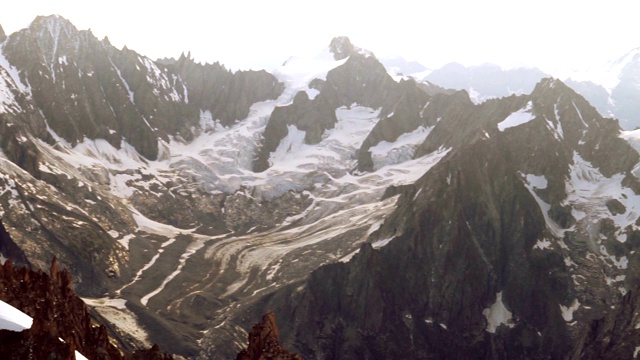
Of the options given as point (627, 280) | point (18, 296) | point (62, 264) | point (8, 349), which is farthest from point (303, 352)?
point (8, 349)

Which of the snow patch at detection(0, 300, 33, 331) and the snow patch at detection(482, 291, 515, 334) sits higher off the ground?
the snow patch at detection(0, 300, 33, 331)

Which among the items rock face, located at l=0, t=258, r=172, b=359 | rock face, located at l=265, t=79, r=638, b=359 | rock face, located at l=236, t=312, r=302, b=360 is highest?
rock face, located at l=0, t=258, r=172, b=359

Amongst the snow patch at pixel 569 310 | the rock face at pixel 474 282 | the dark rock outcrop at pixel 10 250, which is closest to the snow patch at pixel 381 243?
the rock face at pixel 474 282

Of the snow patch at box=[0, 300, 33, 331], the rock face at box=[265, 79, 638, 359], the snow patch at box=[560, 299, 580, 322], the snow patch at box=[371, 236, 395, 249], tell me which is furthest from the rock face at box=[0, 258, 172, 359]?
the snow patch at box=[560, 299, 580, 322]

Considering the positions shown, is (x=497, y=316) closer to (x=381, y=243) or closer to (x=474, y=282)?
(x=474, y=282)

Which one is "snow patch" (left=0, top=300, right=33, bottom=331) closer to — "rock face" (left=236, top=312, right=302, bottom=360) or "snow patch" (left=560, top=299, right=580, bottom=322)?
"rock face" (left=236, top=312, right=302, bottom=360)

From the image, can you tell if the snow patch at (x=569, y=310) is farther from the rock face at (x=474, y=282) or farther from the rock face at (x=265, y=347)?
the rock face at (x=265, y=347)
